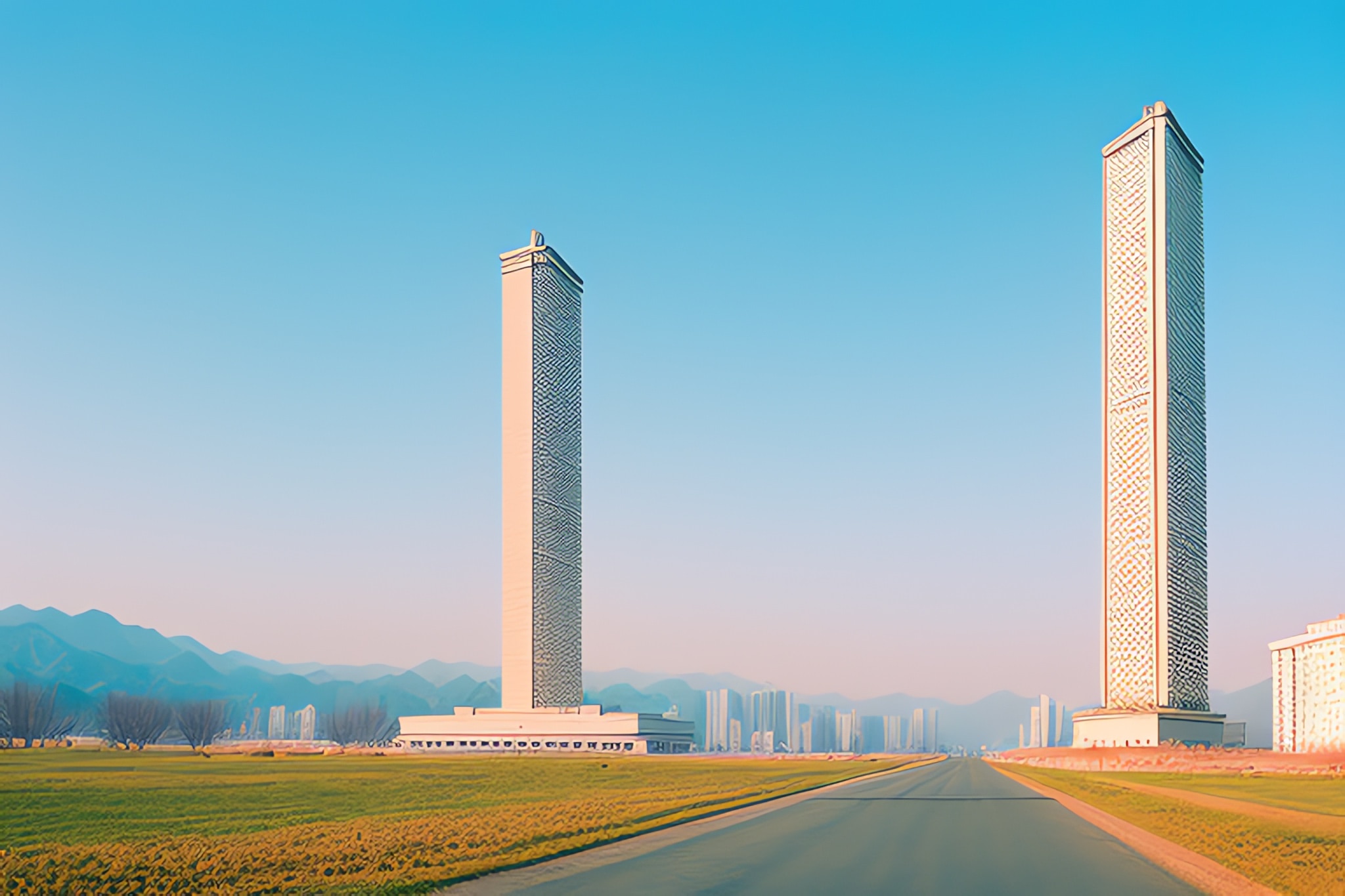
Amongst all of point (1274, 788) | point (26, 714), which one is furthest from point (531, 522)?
point (1274, 788)

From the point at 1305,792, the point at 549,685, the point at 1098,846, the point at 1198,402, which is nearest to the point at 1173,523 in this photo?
the point at 1198,402

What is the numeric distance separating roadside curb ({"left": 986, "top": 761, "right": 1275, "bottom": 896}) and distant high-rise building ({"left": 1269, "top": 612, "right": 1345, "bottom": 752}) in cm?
8981

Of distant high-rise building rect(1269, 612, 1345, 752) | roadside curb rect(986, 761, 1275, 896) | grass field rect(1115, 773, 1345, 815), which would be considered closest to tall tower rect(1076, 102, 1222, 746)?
distant high-rise building rect(1269, 612, 1345, 752)

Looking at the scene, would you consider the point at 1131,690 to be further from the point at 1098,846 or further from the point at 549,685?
the point at 1098,846

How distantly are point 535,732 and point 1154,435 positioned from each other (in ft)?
362

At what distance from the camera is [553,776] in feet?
222

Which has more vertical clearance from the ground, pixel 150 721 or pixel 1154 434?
pixel 1154 434

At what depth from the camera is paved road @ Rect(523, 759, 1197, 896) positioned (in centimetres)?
1944

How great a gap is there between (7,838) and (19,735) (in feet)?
415

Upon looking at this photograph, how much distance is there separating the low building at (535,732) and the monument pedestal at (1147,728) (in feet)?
243

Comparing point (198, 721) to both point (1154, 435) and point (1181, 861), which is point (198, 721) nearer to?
point (1154, 435)

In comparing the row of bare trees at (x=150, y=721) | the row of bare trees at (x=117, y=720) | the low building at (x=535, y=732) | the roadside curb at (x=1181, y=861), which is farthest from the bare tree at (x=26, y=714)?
the roadside curb at (x=1181, y=861)

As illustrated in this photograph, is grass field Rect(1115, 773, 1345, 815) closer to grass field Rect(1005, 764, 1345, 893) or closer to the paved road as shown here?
grass field Rect(1005, 764, 1345, 893)

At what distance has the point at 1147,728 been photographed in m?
130
